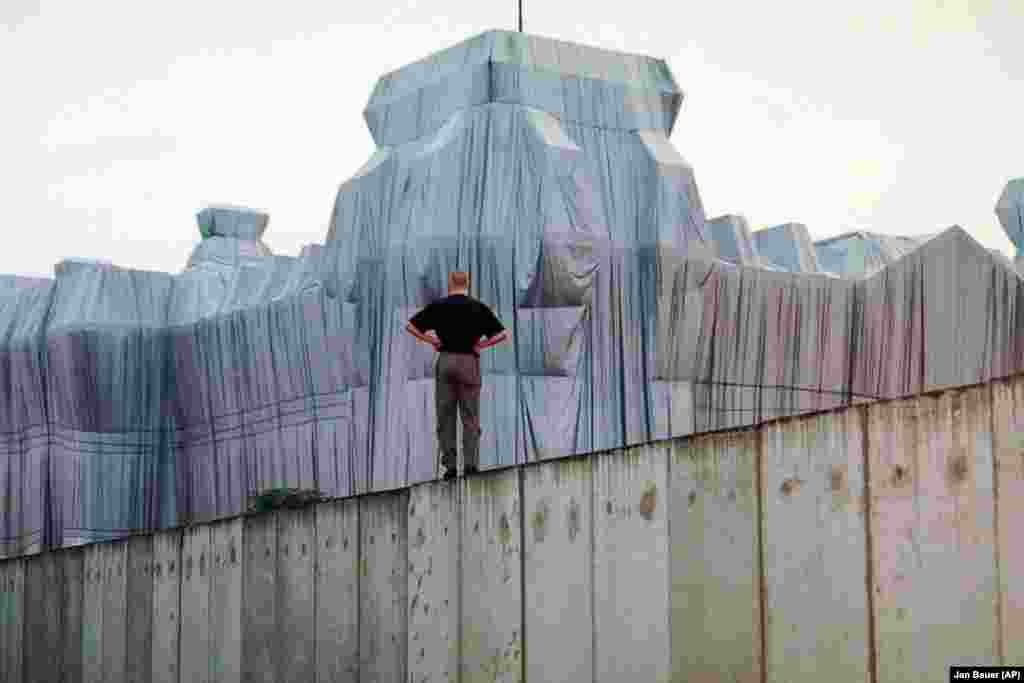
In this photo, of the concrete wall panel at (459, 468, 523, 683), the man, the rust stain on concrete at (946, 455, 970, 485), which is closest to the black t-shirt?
the man

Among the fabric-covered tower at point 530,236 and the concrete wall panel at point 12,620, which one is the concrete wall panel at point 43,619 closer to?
the concrete wall panel at point 12,620

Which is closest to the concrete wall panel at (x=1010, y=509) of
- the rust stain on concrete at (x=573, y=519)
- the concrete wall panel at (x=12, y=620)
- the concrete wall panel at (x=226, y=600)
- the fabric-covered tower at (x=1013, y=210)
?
the rust stain on concrete at (x=573, y=519)

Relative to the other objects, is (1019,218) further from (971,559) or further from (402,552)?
(971,559)

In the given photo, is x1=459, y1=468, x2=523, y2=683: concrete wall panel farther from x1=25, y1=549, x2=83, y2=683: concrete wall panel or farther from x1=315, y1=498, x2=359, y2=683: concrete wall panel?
x1=25, y1=549, x2=83, y2=683: concrete wall panel

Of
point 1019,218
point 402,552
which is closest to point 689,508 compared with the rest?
point 402,552

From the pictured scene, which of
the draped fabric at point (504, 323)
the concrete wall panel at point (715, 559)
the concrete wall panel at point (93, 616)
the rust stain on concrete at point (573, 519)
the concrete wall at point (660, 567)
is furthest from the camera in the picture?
the draped fabric at point (504, 323)

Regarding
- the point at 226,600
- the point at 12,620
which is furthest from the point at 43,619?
the point at 226,600

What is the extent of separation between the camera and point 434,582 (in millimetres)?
12023

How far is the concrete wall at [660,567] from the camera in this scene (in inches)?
318

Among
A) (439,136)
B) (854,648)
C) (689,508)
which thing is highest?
(439,136)

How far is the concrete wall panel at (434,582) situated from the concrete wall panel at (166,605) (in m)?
3.76

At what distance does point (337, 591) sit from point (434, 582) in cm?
129

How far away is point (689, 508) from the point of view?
976cm

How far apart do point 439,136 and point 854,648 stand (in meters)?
22.4
